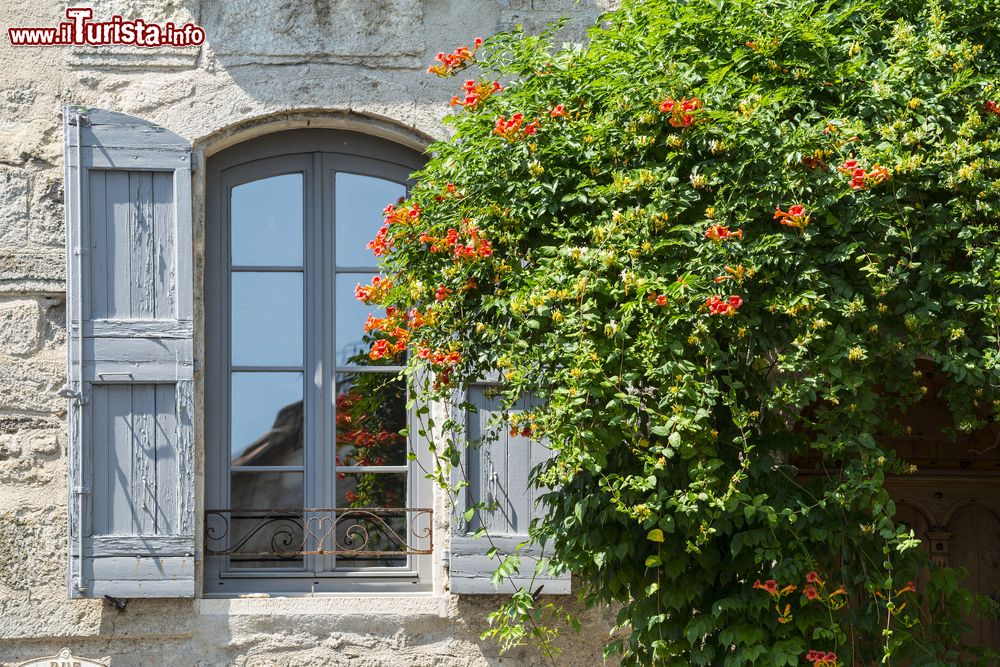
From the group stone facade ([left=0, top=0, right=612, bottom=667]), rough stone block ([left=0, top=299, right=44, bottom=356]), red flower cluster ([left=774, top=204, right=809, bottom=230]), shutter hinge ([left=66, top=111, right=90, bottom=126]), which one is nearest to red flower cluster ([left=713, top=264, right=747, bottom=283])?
red flower cluster ([left=774, top=204, right=809, bottom=230])

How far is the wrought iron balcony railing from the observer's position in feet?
16.4

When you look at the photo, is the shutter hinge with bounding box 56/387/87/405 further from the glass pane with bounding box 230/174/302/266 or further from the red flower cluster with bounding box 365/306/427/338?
the red flower cluster with bounding box 365/306/427/338

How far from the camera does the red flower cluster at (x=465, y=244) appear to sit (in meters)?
3.65

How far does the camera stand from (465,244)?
3.70 metres

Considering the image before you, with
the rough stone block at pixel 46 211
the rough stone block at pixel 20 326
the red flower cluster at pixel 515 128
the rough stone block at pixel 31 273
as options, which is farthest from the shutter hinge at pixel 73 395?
the red flower cluster at pixel 515 128

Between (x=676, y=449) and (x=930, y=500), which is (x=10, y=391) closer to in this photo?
(x=676, y=449)

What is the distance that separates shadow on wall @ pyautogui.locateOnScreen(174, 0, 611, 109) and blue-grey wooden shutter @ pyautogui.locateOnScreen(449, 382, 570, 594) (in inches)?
50.5

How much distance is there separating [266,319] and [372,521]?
0.93 metres

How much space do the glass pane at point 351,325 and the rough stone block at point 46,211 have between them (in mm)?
1108

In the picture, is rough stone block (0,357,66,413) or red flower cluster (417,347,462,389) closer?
red flower cluster (417,347,462,389)

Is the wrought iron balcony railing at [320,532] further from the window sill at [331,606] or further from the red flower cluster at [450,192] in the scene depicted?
the red flower cluster at [450,192]

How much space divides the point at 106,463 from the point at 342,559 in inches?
39.2

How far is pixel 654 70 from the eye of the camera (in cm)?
363

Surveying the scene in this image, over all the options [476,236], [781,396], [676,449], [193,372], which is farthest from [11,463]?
[781,396]
